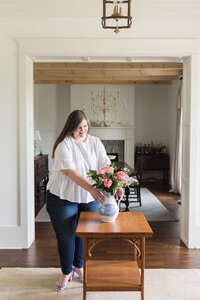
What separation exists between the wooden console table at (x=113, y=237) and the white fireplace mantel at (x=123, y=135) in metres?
7.08

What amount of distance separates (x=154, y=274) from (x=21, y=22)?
10.5 feet

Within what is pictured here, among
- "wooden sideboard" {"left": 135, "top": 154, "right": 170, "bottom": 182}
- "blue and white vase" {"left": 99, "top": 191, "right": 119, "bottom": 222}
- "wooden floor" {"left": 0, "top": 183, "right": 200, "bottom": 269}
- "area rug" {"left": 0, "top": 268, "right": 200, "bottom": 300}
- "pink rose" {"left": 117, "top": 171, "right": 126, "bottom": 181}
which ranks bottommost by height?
"wooden floor" {"left": 0, "top": 183, "right": 200, "bottom": 269}

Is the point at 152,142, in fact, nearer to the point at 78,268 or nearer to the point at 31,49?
the point at 31,49

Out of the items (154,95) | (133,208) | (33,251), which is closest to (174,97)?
(154,95)

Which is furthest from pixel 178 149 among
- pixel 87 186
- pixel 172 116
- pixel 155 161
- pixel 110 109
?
pixel 87 186

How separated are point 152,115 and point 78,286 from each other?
7.85m

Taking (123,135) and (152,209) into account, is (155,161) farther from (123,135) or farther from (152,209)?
(152,209)

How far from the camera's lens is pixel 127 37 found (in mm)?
4012

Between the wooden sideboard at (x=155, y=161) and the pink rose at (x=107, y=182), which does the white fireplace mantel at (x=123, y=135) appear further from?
the pink rose at (x=107, y=182)

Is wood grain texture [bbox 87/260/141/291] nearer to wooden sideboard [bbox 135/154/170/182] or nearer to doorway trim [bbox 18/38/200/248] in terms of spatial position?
doorway trim [bbox 18/38/200/248]

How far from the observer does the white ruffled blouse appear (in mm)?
2775

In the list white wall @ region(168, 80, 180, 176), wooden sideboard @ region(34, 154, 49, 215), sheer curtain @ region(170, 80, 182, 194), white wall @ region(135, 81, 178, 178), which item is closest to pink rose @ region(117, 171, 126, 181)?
wooden sideboard @ region(34, 154, 49, 215)

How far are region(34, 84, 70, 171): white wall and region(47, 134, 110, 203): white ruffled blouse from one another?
7.03 meters

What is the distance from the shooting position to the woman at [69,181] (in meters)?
2.81
